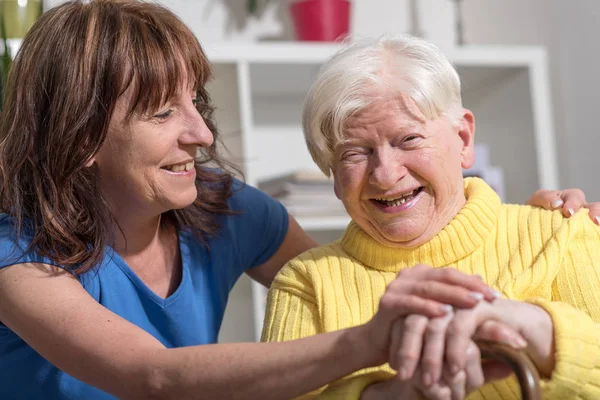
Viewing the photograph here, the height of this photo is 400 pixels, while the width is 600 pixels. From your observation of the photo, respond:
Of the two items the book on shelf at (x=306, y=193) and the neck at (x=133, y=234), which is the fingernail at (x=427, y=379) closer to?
the neck at (x=133, y=234)

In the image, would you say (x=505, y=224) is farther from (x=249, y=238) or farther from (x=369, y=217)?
(x=249, y=238)

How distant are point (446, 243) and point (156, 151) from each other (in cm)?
56

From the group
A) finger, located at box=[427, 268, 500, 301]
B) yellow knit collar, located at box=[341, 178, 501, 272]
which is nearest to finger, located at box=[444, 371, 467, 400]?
finger, located at box=[427, 268, 500, 301]

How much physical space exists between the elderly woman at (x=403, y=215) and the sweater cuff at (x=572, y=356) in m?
0.15

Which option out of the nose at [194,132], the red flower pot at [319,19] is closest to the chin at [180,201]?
the nose at [194,132]

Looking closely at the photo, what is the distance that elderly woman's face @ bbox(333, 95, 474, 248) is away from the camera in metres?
1.37

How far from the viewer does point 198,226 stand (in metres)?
1.84

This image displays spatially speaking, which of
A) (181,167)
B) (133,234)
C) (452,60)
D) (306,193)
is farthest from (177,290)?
(452,60)

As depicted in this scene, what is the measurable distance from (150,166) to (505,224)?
647 millimetres

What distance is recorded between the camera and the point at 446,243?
4.61ft

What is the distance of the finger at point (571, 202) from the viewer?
4.59 ft

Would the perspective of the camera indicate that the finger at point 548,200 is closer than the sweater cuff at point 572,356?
No

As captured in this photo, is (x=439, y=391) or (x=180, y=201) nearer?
(x=439, y=391)

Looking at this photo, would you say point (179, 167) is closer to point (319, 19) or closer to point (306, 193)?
point (306, 193)
